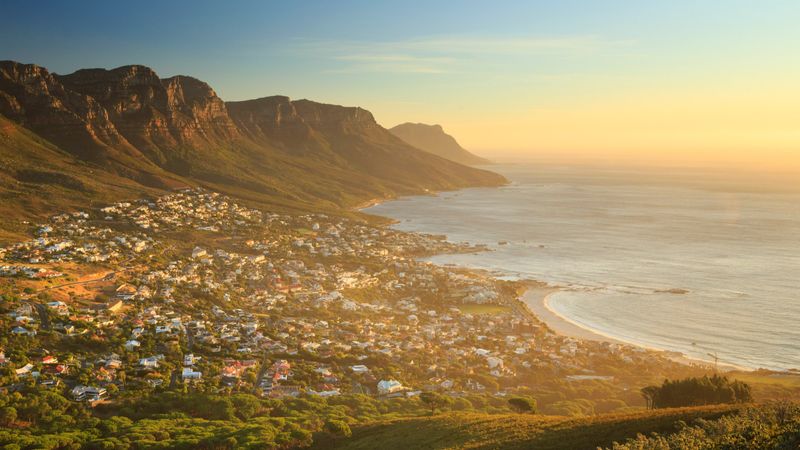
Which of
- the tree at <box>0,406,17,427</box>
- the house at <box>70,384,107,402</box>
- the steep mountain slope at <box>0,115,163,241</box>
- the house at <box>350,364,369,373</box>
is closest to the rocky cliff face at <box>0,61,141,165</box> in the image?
the steep mountain slope at <box>0,115,163,241</box>

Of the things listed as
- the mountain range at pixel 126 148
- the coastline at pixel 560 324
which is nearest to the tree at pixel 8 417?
the coastline at pixel 560 324

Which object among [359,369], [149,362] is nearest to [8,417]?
[149,362]

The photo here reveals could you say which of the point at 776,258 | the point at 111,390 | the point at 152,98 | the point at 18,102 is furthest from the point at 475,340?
→ the point at 152,98

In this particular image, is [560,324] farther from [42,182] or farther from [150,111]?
[150,111]

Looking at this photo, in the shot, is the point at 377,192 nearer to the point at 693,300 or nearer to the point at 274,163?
the point at 274,163

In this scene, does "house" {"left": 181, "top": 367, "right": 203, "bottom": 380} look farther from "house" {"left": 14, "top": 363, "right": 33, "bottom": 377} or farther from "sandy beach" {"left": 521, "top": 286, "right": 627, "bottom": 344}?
"sandy beach" {"left": 521, "top": 286, "right": 627, "bottom": 344}

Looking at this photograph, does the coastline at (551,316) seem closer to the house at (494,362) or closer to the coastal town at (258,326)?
the coastal town at (258,326)
